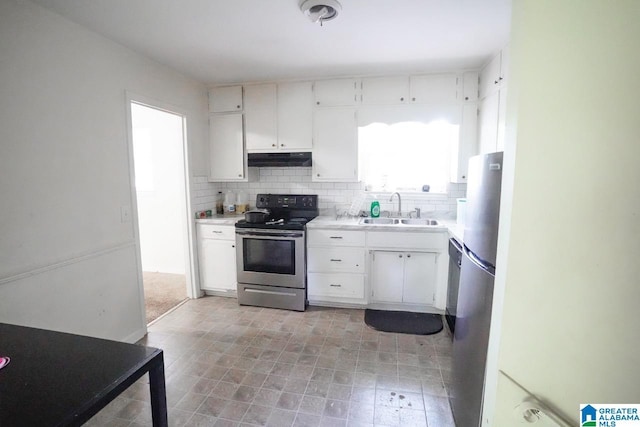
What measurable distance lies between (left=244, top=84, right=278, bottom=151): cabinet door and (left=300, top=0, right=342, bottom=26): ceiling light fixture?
155cm

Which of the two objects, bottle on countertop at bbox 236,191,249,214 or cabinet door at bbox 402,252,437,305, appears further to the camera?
bottle on countertop at bbox 236,191,249,214

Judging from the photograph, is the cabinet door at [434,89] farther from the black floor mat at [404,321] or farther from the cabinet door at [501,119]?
the black floor mat at [404,321]

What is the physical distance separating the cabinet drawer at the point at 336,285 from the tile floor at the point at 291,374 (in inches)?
8.3

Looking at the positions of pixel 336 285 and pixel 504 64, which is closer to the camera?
pixel 504 64

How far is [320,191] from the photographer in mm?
3627

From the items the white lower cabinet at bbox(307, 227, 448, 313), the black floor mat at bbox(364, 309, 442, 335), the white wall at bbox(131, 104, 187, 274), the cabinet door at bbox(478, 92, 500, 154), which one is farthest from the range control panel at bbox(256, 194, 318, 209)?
the cabinet door at bbox(478, 92, 500, 154)

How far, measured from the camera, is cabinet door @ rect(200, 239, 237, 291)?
334 cm

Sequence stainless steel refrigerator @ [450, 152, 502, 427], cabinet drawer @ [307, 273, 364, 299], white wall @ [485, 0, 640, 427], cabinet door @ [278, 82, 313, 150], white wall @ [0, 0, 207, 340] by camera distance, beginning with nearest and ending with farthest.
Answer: white wall @ [485, 0, 640, 427] → stainless steel refrigerator @ [450, 152, 502, 427] → white wall @ [0, 0, 207, 340] → cabinet drawer @ [307, 273, 364, 299] → cabinet door @ [278, 82, 313, 150]

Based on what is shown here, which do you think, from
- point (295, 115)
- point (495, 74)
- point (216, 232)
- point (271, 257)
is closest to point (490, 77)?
point (495, 74)

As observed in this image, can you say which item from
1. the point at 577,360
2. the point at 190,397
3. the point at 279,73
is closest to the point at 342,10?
the point at 279,73

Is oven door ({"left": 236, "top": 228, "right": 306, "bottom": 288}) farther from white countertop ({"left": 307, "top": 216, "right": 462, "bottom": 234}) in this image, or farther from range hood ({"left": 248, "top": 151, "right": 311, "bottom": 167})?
range hood ({"left": 248, "top": 151, "right": 311, "bottom": 167})

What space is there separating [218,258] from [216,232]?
304mm

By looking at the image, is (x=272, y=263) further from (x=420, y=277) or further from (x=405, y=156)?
(x=405, y=156)

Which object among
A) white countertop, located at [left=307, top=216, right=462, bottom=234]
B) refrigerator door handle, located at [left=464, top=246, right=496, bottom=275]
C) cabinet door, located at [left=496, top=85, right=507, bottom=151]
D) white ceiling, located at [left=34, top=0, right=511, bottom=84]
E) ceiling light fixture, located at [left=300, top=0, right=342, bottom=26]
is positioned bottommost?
white countertop, located at [left=307, top=216, right=462, bottom=234]
